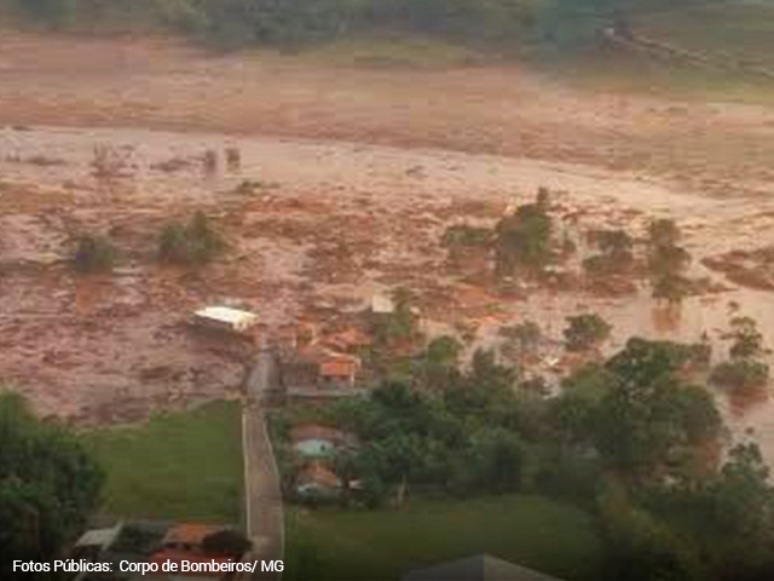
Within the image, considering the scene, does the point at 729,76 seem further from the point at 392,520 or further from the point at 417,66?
the point at 392,520

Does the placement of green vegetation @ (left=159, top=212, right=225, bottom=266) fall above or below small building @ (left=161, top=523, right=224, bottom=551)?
above

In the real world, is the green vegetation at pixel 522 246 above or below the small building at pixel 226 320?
above

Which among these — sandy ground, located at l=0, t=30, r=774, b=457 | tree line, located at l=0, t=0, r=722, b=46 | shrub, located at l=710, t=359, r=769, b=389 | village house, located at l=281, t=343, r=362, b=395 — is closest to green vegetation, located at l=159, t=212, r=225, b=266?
sandy ground, located at l=0, t=30, r=774, b=457

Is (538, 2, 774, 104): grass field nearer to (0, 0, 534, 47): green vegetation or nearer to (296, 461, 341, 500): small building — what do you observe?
(0, 0, 534, 47): green vegetation

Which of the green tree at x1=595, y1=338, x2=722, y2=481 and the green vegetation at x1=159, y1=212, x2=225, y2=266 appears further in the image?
the green vegetation at x1=159, y1=212, x2=225, y2=266

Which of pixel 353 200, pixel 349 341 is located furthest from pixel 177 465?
pixel 353 200

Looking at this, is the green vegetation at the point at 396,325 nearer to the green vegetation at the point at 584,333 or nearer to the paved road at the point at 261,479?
the paved road at the point at 261,479

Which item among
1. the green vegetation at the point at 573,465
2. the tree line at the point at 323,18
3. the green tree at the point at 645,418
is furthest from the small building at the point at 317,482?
the tree line at the point at 323,18
